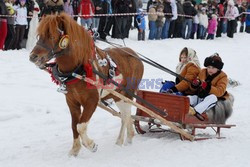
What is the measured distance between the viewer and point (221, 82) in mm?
6582

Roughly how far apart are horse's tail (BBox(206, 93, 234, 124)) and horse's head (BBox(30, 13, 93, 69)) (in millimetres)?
2238

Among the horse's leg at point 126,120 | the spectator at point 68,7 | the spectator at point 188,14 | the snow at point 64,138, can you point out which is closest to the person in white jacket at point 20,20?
the snow at point 64,138

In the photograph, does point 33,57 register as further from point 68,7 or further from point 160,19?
point 160,19

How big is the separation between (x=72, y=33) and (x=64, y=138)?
203 centimetres

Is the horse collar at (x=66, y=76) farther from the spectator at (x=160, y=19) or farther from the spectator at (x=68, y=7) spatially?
the spectator at (x=160, y=19)

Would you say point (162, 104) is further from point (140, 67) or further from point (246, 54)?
point (246, 54)

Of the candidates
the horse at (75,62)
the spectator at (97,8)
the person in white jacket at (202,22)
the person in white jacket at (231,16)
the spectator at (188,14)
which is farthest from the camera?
the person in white jacket at (231,16)

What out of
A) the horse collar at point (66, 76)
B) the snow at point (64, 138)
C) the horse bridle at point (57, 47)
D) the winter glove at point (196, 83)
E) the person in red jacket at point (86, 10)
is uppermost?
the person in red jacket at point (86, 10)

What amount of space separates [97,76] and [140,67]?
1.41m

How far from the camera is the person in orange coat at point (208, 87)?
6438mm

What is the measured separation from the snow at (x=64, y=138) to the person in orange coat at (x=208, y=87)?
1.66 ft

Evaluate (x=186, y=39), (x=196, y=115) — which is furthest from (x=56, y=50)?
(x=186, y=39)

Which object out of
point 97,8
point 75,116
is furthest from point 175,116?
point 97,8

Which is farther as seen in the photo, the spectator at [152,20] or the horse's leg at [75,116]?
the spectator at [152,20]
